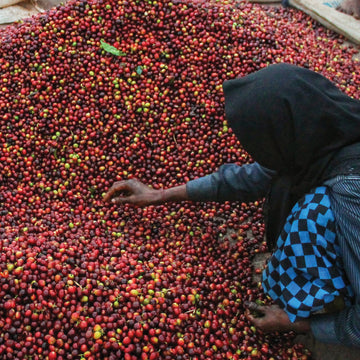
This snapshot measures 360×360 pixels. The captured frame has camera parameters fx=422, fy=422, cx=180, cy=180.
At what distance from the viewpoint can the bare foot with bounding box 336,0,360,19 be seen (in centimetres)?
521

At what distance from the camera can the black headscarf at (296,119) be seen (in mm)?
1905

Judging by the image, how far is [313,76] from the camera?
200 centimetres

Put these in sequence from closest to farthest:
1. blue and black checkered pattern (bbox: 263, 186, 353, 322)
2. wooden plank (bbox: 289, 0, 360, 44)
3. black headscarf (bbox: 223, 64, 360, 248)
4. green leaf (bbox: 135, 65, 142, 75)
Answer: black headscarf (bbox: 223, 64, 360, 248), blue and black checkered pattern (bbox: 263, 186, 353, 322), green leaf (bbox: 135, 65, 142, 75), wooden plank (bbox: 289, 0, 360, 44)

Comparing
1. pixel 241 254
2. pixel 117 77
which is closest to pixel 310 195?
A: pixel 241 254

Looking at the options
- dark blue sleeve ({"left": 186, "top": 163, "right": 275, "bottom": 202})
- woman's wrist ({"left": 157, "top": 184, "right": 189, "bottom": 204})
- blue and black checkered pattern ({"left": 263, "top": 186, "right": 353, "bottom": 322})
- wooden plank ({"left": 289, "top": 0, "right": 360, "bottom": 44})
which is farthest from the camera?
wooden plank ({"left": 289, "top": 0, "right": 360, "bottom": 44})

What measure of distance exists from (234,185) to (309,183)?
633 millimetres

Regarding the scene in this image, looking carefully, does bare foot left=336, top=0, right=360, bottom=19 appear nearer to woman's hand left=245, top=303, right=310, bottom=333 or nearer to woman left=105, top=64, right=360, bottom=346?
woman left=105, top=64, right=360, bottom=346

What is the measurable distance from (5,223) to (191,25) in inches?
Answer: 91.8

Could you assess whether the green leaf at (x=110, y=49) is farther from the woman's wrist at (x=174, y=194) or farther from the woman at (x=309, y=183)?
the woman at (x=309, y=183)

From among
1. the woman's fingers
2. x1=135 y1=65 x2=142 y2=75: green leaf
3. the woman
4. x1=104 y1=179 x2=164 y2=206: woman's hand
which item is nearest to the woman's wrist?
x1=104 y1=179 x2=164 y2=206: woman's hand

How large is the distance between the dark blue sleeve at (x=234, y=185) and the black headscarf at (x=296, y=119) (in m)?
0.50

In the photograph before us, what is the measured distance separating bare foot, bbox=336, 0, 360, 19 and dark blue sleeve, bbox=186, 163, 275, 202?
12.0 ft

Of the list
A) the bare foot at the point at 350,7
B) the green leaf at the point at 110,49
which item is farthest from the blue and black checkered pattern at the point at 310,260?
the bare foot at the point at 350,7

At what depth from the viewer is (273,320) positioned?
2434mm
